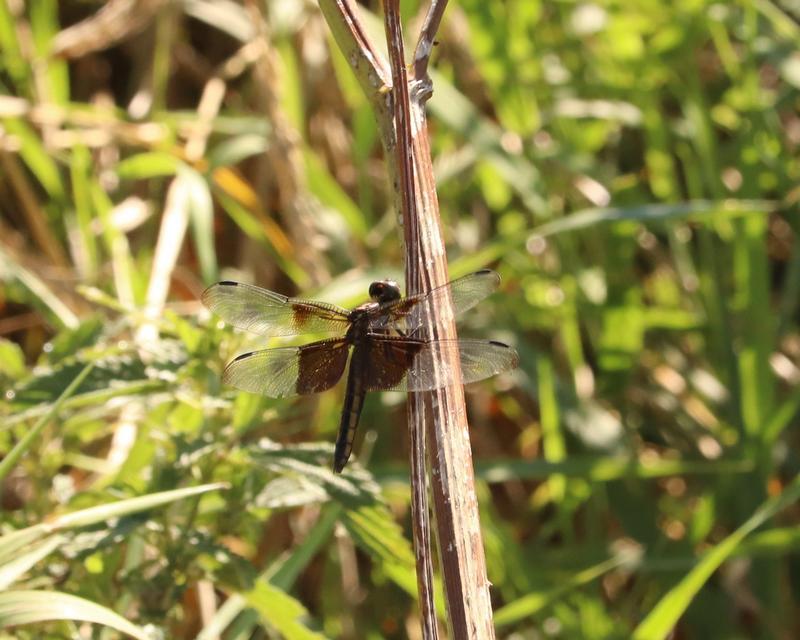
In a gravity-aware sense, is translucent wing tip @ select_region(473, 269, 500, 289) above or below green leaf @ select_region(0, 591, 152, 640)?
above

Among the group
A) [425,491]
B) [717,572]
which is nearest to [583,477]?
[717,572]

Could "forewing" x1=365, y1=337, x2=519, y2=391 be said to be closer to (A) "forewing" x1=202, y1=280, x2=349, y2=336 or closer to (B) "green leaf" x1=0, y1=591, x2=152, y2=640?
(A) "forewing" x1=202, y1=280, x2=349, y2=336

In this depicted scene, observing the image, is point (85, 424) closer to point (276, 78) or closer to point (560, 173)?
point (276, 78)

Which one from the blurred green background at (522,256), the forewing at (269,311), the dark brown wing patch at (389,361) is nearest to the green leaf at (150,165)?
the blurred green background at (522,256)

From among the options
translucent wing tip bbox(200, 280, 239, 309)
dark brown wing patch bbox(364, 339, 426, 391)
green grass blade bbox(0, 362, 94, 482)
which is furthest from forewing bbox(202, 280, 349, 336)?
green grass blade bbox(0, 362, 94, 482)

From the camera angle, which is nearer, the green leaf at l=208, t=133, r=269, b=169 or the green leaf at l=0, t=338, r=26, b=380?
the green leaf at l=0, t=338, r=26, b=380

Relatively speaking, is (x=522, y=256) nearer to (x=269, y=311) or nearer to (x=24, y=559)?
(x=269, y=311)

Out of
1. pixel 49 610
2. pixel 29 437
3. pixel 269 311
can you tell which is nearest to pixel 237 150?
pixel 269 311
